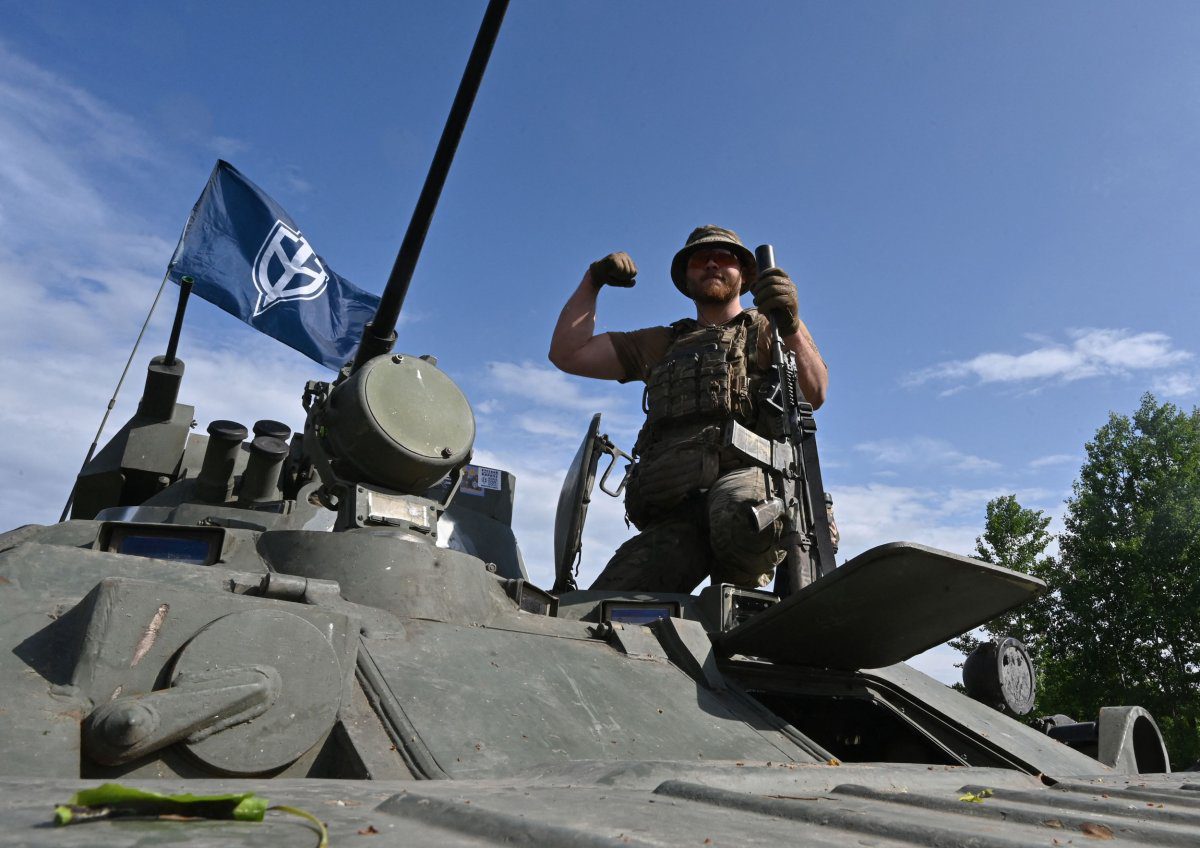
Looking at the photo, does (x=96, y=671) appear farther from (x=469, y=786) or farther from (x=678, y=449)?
(x=678, y=449)

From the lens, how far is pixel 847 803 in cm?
166

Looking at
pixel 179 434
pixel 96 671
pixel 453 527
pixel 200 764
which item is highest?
pixel 179 434

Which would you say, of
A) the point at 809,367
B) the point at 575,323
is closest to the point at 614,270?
the point at 575,323

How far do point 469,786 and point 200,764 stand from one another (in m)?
0.53

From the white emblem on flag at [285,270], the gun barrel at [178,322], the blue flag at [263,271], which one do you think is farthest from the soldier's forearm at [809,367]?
the white emblem on flag at [285,270]

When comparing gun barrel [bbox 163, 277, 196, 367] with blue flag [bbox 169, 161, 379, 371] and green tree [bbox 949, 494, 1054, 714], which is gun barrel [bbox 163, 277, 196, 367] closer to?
blue flag [bbox 169, 161, 379, 371]

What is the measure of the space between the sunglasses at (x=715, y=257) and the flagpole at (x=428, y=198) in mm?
2197

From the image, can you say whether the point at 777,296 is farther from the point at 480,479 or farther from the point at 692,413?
the point at 480,479

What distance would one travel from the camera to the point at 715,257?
6.23 metres

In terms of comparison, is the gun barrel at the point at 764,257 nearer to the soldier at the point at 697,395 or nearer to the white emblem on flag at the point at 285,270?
the soldier at the point at 697,395

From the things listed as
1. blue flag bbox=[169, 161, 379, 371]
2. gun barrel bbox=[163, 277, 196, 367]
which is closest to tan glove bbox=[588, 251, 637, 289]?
gun barrel bbox=[163, 277, 196, 367]

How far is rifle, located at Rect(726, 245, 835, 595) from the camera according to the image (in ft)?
16.1

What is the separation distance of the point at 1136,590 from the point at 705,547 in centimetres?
1723

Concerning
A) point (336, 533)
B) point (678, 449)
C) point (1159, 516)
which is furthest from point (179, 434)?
point (1159, 516)
